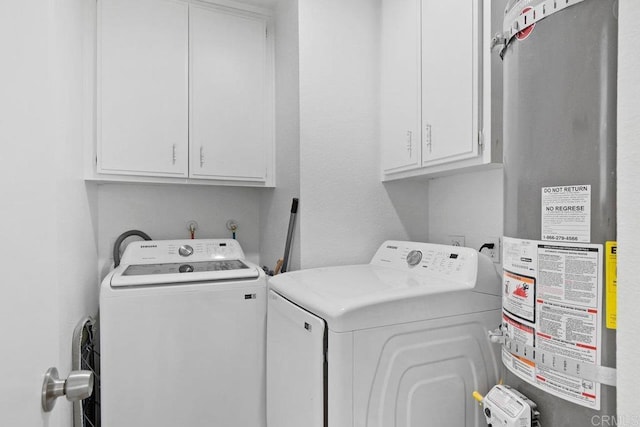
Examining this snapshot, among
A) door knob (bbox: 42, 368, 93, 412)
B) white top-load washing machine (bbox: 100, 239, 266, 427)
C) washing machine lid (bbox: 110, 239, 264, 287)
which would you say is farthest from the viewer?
washing machine lid (bbox: 110, 239, 264, 287)

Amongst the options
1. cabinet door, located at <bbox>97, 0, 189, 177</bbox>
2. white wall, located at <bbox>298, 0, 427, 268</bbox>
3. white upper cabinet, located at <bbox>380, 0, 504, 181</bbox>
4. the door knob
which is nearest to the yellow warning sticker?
white upper cabinet, located at <bbox>380, 0, 504, 181</bbox>

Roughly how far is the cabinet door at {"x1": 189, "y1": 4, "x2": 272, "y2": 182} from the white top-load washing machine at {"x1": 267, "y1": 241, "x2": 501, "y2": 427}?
37.1 inches

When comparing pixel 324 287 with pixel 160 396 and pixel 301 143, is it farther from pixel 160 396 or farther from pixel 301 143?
pixel 160 396

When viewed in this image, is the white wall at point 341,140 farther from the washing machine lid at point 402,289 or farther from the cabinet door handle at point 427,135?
the cabinet door handle at point 427,135

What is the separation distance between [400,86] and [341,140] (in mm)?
440

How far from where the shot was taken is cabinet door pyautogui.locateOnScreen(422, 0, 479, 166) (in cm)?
148

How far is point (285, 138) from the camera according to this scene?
2.14m

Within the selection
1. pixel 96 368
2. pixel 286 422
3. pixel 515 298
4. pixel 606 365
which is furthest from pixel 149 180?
pixel 606 365

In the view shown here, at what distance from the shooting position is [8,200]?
57cm

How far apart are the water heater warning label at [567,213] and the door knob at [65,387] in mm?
1007

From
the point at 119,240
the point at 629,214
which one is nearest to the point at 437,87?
the point at 629,214

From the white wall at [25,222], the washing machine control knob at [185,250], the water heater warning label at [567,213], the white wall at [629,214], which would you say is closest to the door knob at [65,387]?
the white wall at [25,222]

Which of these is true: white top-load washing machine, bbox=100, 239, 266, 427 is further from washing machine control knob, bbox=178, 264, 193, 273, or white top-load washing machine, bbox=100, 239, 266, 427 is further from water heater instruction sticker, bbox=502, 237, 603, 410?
A: water heater instruction sticker, bbox=502, 237, 603, 410

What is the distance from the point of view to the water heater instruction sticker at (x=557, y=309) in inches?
28.8
